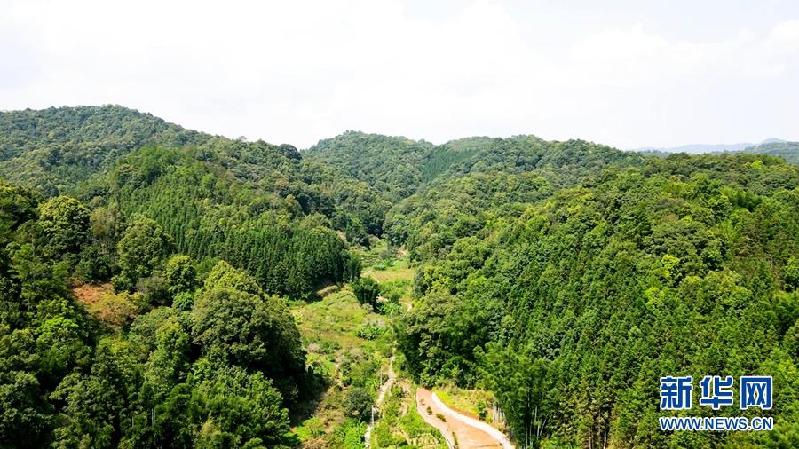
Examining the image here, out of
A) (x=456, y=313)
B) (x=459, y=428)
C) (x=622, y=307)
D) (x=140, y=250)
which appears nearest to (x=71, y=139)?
(x=140, y=250)

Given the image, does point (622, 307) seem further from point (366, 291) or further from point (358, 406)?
point (366, 291)

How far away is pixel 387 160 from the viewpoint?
520 ft

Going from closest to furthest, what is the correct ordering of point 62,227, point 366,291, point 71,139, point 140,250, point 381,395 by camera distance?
point 62,227
point 381,395
point 140,250
point 366,291
point 71,139

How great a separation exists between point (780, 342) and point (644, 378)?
5622 mm

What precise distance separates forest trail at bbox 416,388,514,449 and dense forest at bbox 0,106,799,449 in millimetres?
1318

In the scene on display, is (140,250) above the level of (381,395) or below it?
above

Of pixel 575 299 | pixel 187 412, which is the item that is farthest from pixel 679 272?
pixel 187 412

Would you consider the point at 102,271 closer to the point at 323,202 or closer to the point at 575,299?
the point at 575,299

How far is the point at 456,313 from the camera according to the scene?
36.0m

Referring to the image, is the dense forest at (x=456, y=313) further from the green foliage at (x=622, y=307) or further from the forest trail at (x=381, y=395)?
the forest trail at (x=381, y=395)

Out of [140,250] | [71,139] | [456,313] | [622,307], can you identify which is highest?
[71,139]

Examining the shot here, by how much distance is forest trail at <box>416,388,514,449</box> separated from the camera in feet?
92.8

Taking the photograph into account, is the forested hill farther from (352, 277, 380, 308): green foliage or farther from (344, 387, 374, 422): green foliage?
(344, 387, 374, 422): green foliage

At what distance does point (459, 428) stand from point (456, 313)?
26.0ft
